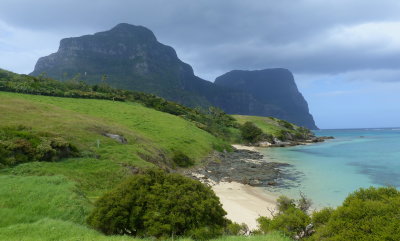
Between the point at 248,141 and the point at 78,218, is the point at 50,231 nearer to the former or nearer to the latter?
the point at 78,218

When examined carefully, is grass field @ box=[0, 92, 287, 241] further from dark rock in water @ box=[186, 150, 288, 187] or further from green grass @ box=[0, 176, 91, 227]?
dark rock in water @ box=[186, 150, 288, 187]

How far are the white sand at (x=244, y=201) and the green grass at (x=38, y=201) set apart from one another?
12544 mm

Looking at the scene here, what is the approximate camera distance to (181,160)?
4428 cm

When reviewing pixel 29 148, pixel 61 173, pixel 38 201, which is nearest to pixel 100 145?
pixel 29 148

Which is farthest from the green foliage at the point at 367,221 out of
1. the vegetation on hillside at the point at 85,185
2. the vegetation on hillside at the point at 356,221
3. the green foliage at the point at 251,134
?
the green foliage at the point at 251,134

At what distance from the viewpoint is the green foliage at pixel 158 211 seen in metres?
12.4

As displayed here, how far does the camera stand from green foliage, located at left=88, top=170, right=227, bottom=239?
12430 mm

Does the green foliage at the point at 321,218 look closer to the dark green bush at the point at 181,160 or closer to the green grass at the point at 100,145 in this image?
the green grass at the point at 100,145

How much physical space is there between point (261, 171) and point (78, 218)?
119 feet

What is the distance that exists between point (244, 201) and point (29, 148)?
2182 cm

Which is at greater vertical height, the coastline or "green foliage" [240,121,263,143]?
"green foliage" [240,121,263,143]

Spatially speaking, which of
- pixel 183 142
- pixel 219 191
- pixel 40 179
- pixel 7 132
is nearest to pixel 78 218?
pixel 40 179

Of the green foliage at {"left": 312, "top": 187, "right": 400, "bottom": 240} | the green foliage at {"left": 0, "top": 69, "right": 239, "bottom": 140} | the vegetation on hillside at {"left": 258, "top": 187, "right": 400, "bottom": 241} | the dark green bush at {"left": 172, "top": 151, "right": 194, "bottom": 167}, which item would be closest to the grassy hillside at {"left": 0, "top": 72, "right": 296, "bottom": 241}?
the dark green bush at {"left": 172, "top": 151, "right": 194, "bottom": 167}

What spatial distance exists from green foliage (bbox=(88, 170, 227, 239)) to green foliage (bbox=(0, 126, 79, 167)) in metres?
13.4
